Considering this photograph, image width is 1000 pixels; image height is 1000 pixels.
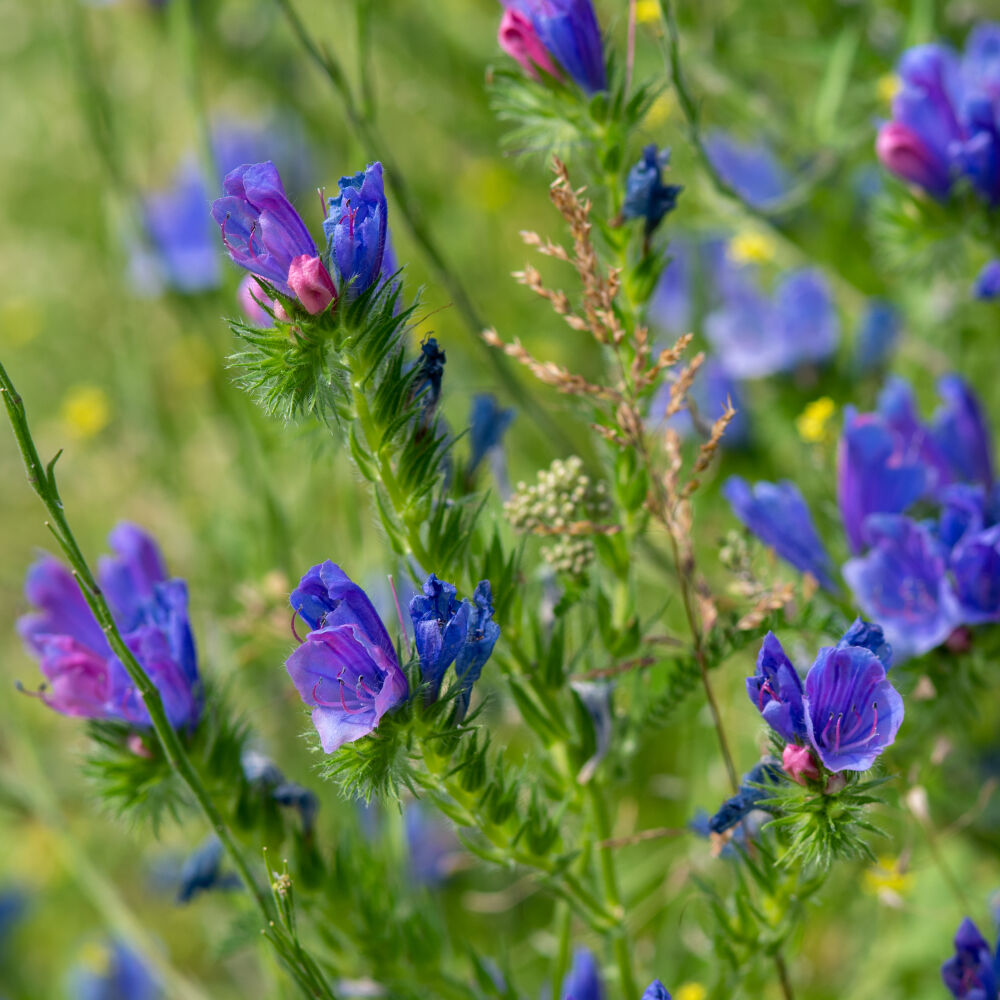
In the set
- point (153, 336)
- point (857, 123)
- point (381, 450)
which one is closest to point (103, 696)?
point (381, 450)

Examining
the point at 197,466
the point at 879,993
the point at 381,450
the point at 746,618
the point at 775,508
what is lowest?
the point at 879,993

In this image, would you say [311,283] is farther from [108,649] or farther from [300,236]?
[108,649]

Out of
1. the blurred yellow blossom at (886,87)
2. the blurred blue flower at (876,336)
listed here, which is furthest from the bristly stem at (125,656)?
the blurred yellow blossom at (886,87)

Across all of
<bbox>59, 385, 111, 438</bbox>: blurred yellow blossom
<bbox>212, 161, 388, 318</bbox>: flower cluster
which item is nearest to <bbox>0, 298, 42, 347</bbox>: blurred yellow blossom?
<bbox>59, 385, 111, 438</bbox>: blurred yellow blossom

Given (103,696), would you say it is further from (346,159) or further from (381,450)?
(346,159)

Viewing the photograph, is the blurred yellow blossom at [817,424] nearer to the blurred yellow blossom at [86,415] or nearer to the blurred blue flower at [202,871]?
the blurred blue flower at [202,871]

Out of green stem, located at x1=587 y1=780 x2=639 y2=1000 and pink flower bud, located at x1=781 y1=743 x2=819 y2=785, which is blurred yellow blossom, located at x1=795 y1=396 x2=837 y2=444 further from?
pink flower bud, located at x1=781 y1=743 x2=819 y2=785

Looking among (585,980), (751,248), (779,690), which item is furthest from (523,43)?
(751,248)
